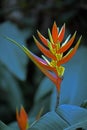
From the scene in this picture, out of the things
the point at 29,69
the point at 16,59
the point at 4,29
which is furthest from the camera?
the point at 29,69

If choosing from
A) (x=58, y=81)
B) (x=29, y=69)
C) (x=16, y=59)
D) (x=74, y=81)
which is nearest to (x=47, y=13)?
(x=29, y=69)

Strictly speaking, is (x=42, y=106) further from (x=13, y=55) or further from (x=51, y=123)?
(x=51, y=123)

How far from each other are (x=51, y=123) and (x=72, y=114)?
0.02 m

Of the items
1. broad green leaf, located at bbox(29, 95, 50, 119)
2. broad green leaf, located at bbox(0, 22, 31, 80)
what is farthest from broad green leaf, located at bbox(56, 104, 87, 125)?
broad green leaf, located at bbox(29, 95, 50, 119)

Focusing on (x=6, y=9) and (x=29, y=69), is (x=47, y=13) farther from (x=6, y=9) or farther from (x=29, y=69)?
(x=29, y=69)

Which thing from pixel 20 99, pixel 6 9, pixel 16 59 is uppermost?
pixel 6 9

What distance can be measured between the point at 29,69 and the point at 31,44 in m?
0.15

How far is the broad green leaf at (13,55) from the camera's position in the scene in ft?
4.25

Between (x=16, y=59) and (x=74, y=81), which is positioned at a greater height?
(x=16, y=59)

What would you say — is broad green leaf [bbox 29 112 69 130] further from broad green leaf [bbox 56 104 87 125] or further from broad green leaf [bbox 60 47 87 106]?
broad green leaf [bbox 60 47 87 106]

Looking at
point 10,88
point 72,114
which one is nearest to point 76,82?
point 10,88

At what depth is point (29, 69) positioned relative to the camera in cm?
193

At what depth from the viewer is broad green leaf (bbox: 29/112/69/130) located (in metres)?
0.42

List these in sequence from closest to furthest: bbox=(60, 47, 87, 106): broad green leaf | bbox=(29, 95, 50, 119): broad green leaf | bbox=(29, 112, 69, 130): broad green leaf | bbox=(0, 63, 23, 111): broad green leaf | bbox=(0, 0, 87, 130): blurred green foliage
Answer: bbox=(29, 112, 69, 130): broad green leaf
bbox=(60, 47, 87, 106): broad green leaf
bbox=(0, 0, 87, 130): blurred green foliage
bbox=(29, 95, 50, 119): broad green leaf
bbox=(0, 63, 23, 111): broad green leaf
